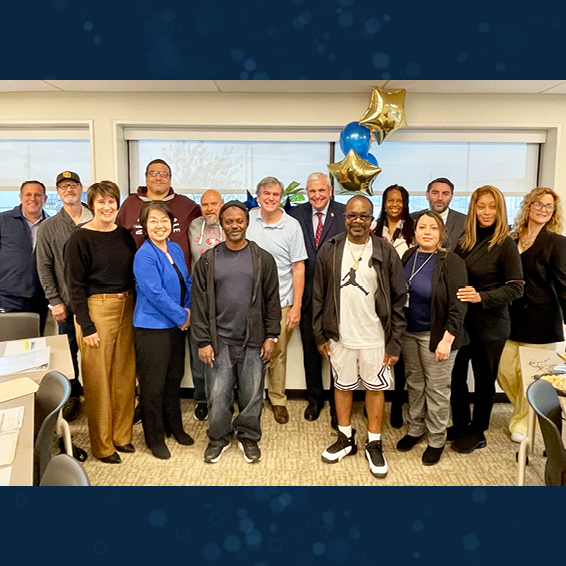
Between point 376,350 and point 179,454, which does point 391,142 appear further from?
point 179,454

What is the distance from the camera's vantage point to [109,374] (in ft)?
8.92

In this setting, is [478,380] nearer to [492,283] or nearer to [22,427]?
[492,283]

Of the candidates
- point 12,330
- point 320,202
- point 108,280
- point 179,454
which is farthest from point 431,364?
point 12,330

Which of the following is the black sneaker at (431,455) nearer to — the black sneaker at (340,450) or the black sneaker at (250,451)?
the black sneaker at (340,450)

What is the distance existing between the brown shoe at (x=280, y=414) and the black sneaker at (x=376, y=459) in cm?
74

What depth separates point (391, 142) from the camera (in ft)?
13.3

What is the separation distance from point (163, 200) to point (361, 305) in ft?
5.06

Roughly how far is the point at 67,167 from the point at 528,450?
4012 millimetres

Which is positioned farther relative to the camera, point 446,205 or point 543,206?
point 446,205

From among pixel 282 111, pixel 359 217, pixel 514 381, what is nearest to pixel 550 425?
pixel 359 217

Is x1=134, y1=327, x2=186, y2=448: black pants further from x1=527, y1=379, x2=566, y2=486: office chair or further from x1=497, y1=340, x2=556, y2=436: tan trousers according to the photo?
x1=497, y1=340, x2=556, y2=436: tan trousers

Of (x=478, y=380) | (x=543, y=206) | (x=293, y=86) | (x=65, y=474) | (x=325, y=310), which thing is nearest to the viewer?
(x=65, y=474)

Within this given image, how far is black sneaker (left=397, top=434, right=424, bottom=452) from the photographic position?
2.93 m

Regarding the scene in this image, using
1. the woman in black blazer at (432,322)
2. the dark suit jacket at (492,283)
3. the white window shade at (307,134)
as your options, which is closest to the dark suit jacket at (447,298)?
the woman in black blazer at (432,322)
